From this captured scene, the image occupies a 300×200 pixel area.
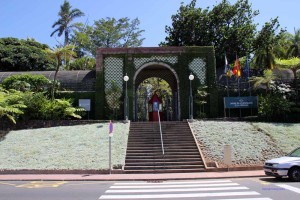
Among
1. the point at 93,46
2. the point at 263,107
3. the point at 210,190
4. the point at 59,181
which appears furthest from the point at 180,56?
the point at 93,46

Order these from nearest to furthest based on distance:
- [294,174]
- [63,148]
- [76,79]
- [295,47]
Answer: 1. [294,174]
2. [63,148]
3. [76,79]
4. [295,47]

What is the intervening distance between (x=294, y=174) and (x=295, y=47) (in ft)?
123

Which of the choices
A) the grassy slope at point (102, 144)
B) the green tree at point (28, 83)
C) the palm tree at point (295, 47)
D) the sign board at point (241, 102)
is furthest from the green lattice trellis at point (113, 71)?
the palm tree at point (295, 47)

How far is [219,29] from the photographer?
43156 mm

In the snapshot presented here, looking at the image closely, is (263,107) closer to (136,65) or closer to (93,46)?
(136,65)

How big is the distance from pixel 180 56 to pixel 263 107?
7.74 meters

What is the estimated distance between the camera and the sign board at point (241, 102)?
28625 millimetres

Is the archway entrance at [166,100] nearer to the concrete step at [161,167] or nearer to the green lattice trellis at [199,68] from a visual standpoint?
the green lattice trellis at [199,68]

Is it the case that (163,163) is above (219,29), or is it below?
below

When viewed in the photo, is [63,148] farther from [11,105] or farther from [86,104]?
[86,104]

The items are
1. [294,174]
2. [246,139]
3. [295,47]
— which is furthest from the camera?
[295,47]

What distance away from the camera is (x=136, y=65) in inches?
1178

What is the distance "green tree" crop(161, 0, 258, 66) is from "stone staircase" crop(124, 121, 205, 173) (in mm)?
20320

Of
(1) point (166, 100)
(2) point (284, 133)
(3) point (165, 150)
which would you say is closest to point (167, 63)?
(1) point (166, 100)
